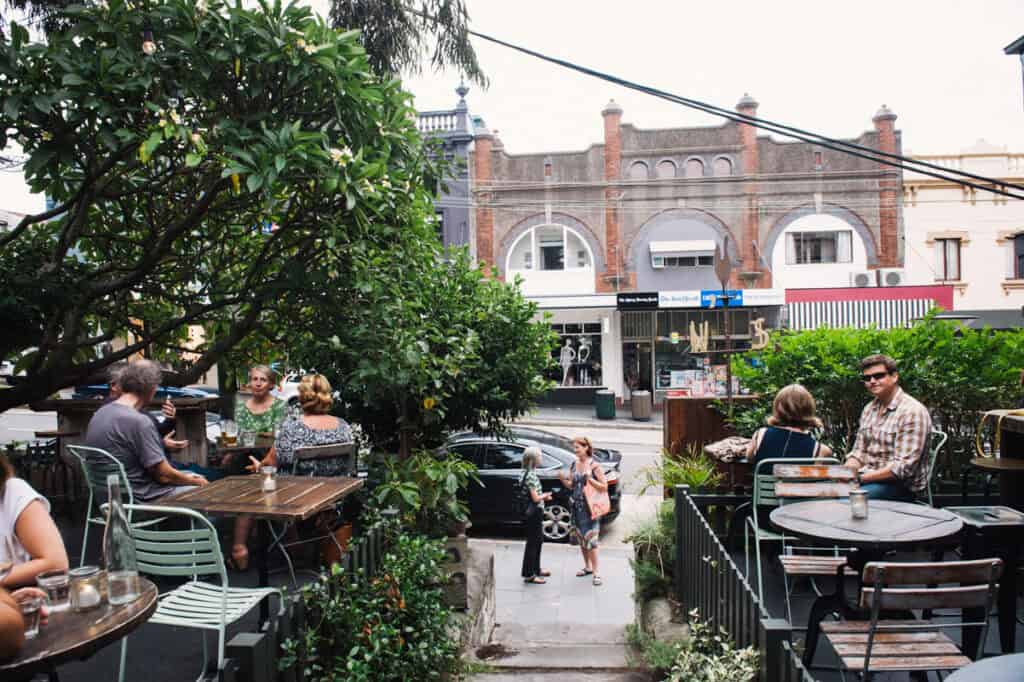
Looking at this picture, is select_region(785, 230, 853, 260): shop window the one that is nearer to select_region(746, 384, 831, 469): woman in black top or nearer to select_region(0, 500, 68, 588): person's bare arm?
select_region(746, 384, 831, 469): woman in black top

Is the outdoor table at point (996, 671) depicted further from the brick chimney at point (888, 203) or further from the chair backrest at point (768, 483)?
the brick chimney at point (888, 203)

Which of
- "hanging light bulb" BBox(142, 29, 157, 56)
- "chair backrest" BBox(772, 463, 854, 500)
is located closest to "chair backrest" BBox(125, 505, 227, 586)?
"hanging light bulb" BBox(142, 29, 157, 56)

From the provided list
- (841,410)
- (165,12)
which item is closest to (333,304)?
(165,12)

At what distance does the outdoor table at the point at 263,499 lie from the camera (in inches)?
153

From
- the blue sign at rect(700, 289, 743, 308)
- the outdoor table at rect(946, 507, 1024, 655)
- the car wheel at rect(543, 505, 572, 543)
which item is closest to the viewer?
the outdoor table at rect(946, 507, 1024, 655)

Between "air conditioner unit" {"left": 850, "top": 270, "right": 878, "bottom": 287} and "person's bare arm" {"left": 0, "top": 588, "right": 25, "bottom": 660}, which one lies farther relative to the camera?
"air conditioner unit" {"left": 850, "top": 270, "right": 878, "bottom": 287}

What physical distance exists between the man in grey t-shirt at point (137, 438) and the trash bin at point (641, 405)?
20.2m

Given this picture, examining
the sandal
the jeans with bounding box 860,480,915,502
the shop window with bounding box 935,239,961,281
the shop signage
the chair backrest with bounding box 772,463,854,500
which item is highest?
the shop window with bounding box 935,239,961,281

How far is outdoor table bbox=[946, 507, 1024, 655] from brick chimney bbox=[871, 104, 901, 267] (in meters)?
24.0

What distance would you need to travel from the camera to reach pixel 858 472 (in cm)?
515

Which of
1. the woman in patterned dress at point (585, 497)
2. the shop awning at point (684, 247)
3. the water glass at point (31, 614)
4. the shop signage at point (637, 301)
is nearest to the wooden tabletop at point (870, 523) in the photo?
A: the water glass at point (31, 614)

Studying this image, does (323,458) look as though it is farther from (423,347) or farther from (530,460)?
(530,460)

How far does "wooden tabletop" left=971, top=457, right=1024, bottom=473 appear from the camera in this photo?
5.40m

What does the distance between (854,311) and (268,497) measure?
24589 millimetres
